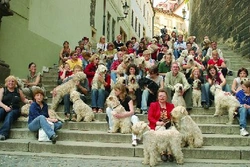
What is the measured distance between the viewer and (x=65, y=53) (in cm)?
1162

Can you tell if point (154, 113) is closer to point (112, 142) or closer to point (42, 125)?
point (112, 142)

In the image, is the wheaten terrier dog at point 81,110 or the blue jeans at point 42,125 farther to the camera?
the wheaten terrier dog at point 81,110

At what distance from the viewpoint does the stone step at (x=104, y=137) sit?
242 inches

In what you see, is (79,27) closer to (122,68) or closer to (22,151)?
(122,68)

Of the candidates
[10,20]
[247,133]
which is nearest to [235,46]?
[247,133]

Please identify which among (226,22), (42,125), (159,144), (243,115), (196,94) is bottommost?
(159,144)

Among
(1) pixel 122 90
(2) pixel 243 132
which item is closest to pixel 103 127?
(1) pixel 122 90

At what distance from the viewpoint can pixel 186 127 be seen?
18.7 ft

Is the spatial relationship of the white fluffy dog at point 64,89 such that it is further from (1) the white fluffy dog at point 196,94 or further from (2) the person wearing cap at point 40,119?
(1) the white fluffy dog at point 196,94

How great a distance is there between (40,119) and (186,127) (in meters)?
2.82

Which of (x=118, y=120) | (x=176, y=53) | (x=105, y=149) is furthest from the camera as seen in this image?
(x=176, y=53)

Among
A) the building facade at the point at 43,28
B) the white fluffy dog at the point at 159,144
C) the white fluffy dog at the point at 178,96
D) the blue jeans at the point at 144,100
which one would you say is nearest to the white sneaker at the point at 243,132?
the white fluffy dog at the point at 178,96

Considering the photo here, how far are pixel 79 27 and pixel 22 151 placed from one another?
426 inches

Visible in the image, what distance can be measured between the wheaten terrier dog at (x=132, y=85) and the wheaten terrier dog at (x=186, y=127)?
223 cm
